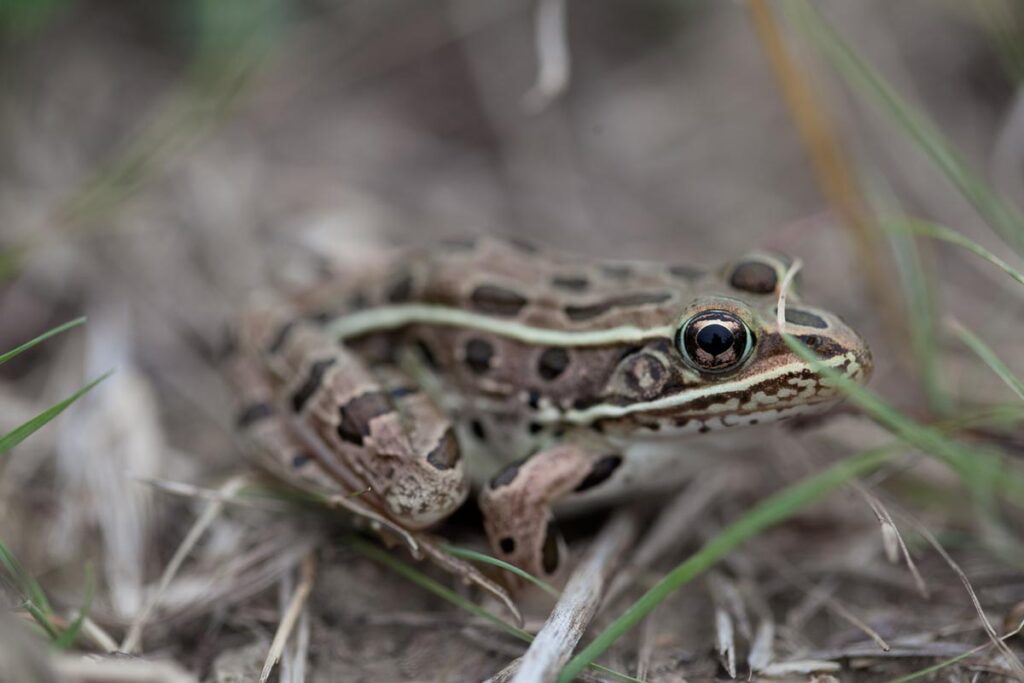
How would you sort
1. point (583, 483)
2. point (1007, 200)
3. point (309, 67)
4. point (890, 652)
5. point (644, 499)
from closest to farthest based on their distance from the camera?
1. point (890, 652)
2. point (583, 483)
3. point (644, 499)
4. point (1007, 200)
5. point (309, 67)

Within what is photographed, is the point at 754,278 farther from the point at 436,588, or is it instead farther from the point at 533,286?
the point at 436,588

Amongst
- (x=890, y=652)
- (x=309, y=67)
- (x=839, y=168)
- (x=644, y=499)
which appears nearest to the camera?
(x=890, y=652)

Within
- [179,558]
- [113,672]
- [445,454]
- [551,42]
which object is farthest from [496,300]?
[113,672]

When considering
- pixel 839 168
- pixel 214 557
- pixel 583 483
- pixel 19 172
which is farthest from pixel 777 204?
pixel 19 172

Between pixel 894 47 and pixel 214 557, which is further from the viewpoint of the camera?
pixel 894 47

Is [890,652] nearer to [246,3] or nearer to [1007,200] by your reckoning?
[1007,200]

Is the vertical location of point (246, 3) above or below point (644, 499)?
above

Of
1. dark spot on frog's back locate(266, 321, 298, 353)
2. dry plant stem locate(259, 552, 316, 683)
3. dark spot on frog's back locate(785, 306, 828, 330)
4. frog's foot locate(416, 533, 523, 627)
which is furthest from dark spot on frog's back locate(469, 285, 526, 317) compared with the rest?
dry plant stem locate(259, 552, 316, 683)

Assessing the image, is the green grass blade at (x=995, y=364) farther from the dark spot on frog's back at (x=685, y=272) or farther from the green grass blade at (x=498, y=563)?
the green grass blade at (x=498, y=563)
